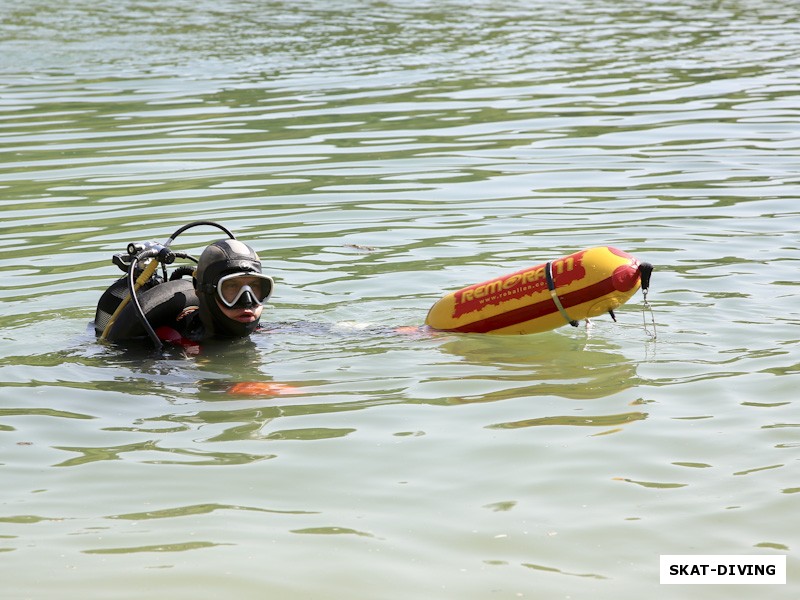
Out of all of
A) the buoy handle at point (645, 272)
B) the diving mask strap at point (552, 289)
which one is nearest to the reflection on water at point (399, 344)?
the diving mask strap at point (552, 289)

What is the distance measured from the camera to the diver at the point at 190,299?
685 centimetres

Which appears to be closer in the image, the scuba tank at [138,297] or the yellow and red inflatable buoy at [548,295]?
the yellow and red inflatable buoy at [548,295]

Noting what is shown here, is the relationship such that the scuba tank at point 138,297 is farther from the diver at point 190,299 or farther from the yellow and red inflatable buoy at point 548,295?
the yellow and red inflatable buoy at point 548,295

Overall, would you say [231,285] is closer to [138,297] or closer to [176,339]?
[176,339]

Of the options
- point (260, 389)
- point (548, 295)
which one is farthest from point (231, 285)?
point (548, 295)

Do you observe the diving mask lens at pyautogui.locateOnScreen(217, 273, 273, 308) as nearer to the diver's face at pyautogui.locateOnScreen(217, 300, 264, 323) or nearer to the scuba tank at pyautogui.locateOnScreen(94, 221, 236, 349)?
the diver's face at pyautogui.locateOnScreen(217, 300, 264, 323)

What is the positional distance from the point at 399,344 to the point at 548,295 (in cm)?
96

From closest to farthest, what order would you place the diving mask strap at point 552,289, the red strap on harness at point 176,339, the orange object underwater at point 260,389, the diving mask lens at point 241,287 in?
the orange object underwater at point 260,389 < the diving mask strap at point 552,289 < the diving mask lens at point 241,287 < the red strap on harness at point 176,339

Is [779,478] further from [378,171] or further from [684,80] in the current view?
[684,80]

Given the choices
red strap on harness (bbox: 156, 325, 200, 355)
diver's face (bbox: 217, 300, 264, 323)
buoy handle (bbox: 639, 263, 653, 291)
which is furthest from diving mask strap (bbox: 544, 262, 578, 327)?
red strap on harness (bbox: 156, 325, 200, 355)

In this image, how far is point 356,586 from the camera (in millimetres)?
4305

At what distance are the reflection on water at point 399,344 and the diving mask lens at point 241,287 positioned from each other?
0.37 metres

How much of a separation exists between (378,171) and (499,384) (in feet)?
18.2

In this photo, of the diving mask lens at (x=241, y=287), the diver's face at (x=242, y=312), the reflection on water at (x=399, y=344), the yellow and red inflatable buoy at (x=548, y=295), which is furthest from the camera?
the diver's face at (x=242, y=312)
